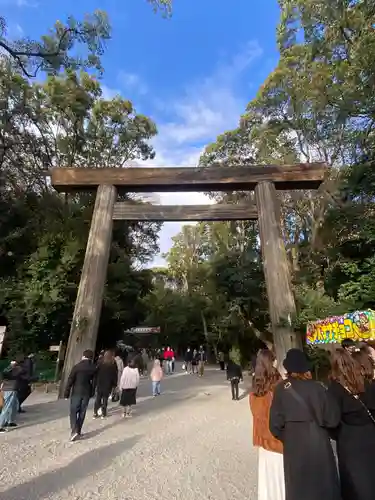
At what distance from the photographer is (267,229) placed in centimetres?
1095

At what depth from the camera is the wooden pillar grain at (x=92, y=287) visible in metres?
9.73

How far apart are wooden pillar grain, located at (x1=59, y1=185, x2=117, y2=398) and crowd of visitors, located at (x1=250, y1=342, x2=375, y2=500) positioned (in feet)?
24.6

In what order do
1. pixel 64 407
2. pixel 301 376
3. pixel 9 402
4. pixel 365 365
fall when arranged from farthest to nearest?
pixel 64 407, pixel 9 402, pixel 365 365, pixel 301 376

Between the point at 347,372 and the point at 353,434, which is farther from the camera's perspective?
the point at 347,372

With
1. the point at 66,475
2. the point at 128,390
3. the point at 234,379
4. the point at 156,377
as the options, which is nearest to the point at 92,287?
the point at 128,390

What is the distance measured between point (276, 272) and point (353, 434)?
25.3 feet

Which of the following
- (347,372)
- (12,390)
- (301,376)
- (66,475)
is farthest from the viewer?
(12,390)

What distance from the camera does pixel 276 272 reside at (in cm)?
1040

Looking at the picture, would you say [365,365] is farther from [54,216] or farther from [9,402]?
[54,216]

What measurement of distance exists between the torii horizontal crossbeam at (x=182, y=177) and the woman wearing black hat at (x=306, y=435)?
927 cm

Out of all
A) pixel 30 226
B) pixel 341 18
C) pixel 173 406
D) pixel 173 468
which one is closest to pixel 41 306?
pixel 30 226

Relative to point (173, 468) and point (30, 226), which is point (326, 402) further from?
point (30, 226)

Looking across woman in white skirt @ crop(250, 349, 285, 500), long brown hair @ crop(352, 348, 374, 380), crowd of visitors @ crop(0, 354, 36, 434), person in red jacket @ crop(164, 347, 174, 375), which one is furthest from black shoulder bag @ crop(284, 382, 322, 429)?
person in red jacket @ crop(164, 347, 174, 375)

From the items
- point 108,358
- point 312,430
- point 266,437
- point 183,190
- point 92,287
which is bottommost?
point 266,437
